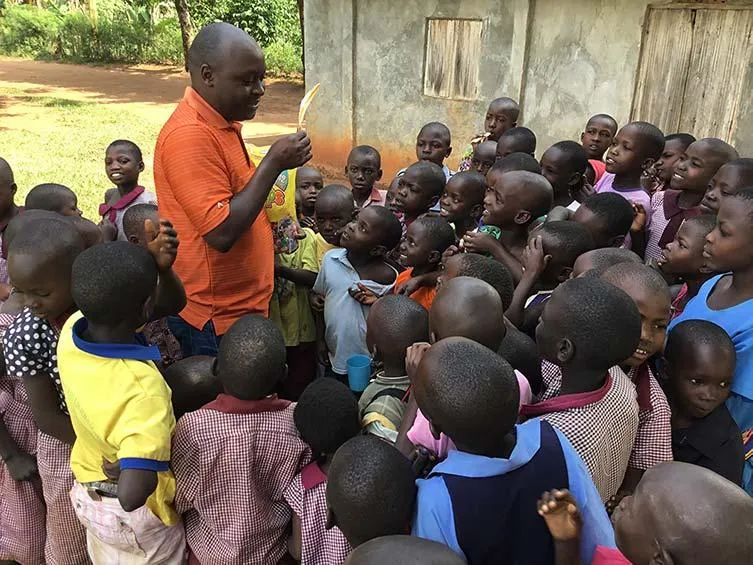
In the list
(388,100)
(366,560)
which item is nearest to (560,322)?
(366,560)

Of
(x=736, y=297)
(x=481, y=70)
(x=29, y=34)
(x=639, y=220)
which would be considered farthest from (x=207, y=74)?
(x=29, y=34)

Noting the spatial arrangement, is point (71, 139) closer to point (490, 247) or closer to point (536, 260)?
point (490, 247)

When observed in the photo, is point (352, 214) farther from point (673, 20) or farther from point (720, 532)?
point (673, 20)

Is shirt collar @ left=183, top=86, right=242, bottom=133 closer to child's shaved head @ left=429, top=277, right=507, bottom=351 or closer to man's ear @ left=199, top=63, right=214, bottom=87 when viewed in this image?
man's ear @ left=199, top=63, right=214, bottom=87

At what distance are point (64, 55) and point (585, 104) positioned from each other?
2345 cm

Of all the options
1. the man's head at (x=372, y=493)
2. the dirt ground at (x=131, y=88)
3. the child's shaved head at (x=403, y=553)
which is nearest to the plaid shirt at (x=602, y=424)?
the man's head at (x=372, y=493)

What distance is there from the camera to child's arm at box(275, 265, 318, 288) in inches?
127

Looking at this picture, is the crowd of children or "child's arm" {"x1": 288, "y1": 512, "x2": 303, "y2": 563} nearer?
the crowd of children

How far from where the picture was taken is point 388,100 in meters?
8.93

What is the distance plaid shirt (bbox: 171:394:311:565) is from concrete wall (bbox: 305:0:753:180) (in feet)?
18.6

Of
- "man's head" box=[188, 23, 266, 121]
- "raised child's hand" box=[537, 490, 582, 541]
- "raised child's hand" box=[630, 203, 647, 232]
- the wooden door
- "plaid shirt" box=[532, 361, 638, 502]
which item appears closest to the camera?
"raised child's hand" box=[537, 490, 582, 541]

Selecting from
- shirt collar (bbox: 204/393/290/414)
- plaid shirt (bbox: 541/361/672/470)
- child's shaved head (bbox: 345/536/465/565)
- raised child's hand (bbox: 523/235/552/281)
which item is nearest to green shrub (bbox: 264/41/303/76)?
raised child's hand (bbox: 523/235/552/281)

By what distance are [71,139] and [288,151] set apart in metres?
10.7

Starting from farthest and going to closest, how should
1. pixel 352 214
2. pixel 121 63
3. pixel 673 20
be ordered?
pixel 121 63
pixel 673 20
pixel 352 214
